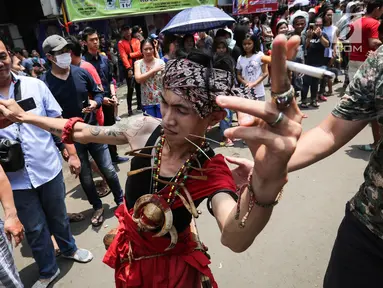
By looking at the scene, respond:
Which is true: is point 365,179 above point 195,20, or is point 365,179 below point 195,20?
below

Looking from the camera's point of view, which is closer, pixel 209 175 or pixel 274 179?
pixel 274 179

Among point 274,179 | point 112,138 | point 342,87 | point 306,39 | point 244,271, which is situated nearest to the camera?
point 274,179

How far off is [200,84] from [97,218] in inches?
102

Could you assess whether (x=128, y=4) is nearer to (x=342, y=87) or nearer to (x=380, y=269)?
(x=342, y=87)

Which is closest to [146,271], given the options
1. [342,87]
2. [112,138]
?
[112,138]

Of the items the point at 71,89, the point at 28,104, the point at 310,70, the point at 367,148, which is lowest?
the point at 367,148

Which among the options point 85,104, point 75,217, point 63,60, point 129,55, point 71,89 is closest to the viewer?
point 63,60

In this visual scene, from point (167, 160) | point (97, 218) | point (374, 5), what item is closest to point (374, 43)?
point (374, 5)

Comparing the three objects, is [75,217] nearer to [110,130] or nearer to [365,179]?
[110,130]

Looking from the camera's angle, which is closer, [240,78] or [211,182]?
[211,182]

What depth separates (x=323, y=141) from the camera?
4.75 ft

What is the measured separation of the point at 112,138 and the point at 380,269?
1.47 m

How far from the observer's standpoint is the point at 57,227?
2.58 m

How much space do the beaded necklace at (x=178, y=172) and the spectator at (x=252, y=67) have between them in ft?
11.9
